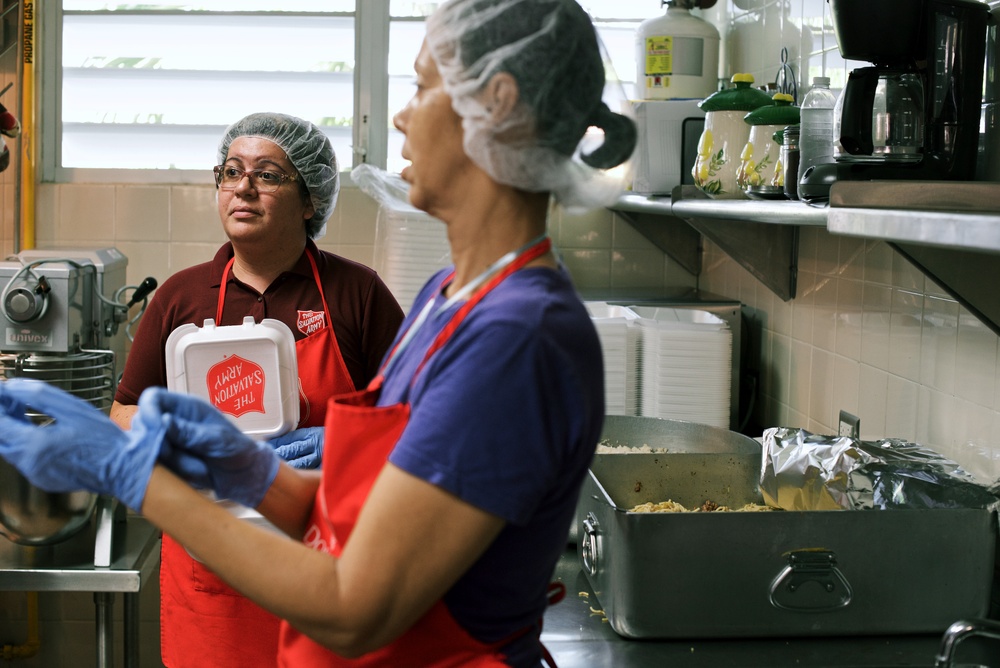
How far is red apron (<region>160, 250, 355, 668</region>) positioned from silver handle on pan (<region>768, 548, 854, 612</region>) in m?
0.93

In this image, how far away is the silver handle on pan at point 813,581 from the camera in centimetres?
152

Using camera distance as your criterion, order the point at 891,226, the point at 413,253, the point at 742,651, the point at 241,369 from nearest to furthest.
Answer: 1. the point at 891,226
2. the point at 742,651
3. the point at 241,369
4. the point at 413,253

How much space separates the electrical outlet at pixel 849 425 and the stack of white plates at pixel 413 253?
1211 mm

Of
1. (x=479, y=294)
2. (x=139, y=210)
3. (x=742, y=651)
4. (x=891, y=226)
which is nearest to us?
(x=479, y=294)

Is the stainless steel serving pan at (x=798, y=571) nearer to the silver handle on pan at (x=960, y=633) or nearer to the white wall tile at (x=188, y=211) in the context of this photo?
the silver handle on pan at (x=960, y=633)

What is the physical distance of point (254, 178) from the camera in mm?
2150

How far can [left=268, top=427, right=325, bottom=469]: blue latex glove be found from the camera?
1938 mm

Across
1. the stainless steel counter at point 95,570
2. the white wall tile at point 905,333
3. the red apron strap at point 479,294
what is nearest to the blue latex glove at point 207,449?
the red apron strap at point 479,294

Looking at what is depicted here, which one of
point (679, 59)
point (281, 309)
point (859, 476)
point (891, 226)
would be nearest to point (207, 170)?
point (281, 309)

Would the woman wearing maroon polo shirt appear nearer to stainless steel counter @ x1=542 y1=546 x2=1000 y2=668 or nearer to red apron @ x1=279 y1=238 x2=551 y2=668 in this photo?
stainless steel counter @ x1=542 y1=546 x2=1000 y2=668

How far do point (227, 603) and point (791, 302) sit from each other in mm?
1431

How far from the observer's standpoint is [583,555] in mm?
1814

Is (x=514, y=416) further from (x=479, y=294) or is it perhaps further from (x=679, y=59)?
(x=679, y=59)

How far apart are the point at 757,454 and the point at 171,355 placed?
1.08 m
